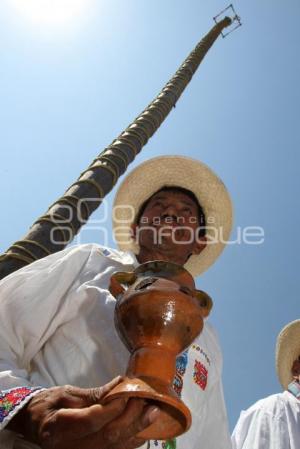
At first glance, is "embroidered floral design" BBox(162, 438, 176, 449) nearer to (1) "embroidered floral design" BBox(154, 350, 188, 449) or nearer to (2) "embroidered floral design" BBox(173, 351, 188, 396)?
(1) "embroidered floral design" BBox(154, 350, 188, 449)

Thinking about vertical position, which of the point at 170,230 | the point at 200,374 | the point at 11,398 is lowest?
the point at 11,398

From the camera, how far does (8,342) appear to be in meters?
1.95

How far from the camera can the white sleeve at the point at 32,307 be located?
78.0 inches

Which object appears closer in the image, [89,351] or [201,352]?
[89,351]

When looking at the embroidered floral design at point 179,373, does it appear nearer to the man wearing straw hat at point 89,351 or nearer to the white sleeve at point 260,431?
the man wearing straw hat at point 89,351

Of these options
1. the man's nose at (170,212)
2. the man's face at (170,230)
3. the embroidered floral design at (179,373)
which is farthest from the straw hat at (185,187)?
the embroidered floral design at (179,373)

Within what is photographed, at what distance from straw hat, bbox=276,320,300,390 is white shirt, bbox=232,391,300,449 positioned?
886 mm

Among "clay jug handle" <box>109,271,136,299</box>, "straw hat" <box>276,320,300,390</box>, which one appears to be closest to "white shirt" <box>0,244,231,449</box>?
"clay jug handle" <box>109,271,136,299</box>

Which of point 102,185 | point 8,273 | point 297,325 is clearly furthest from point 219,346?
point 297,325

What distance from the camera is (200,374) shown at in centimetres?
A: 247

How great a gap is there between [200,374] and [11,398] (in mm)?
1262

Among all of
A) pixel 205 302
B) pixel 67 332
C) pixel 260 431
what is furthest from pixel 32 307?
pixel 260 431

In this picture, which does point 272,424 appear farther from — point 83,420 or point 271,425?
point 83,420

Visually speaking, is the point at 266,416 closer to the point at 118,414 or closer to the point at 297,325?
the point at 297,325
